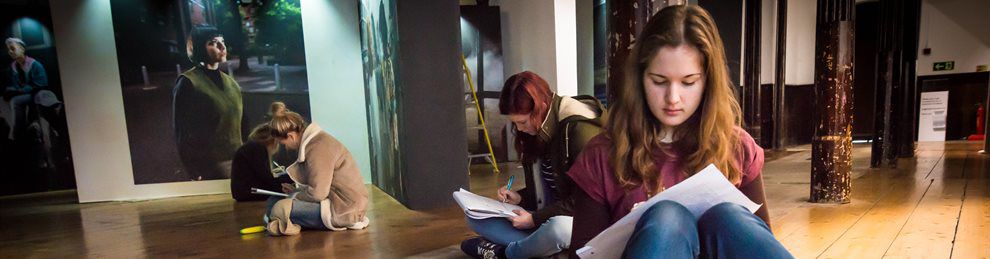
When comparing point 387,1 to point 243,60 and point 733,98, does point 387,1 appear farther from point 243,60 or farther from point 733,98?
point 733,98

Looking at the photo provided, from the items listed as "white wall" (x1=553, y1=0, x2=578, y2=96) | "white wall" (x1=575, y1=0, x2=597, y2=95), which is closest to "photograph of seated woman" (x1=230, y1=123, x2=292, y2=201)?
"white wall" (x1=553, y1=0, x2=578, y2=96)

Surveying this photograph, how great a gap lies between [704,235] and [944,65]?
11.5m

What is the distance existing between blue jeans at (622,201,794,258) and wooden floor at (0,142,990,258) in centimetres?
205

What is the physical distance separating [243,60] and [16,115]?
3.57 meters

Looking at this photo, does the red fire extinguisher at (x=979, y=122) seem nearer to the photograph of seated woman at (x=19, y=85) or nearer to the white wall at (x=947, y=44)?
the white wall at (x=947, y=44)

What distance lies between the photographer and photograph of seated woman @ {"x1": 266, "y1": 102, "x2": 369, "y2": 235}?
3783 mm

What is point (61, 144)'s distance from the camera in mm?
7367

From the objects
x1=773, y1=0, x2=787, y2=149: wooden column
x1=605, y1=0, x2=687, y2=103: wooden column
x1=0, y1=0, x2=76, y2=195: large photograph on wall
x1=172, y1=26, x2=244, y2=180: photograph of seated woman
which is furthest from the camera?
x1=773, y1=0, x2=787, y2=149: wooden column

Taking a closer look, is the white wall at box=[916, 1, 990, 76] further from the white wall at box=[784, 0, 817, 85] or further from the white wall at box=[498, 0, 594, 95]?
the white wall at box=[498, 0, 594, 95]

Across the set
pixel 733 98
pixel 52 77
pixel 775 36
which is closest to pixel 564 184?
pixel 733 98

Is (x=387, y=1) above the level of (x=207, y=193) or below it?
above

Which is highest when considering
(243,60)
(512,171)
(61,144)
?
(243,60)

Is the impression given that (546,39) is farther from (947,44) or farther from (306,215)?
(947,44)

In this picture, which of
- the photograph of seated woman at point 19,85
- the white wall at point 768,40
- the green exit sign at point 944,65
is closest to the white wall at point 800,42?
the white wall at point 768,40
